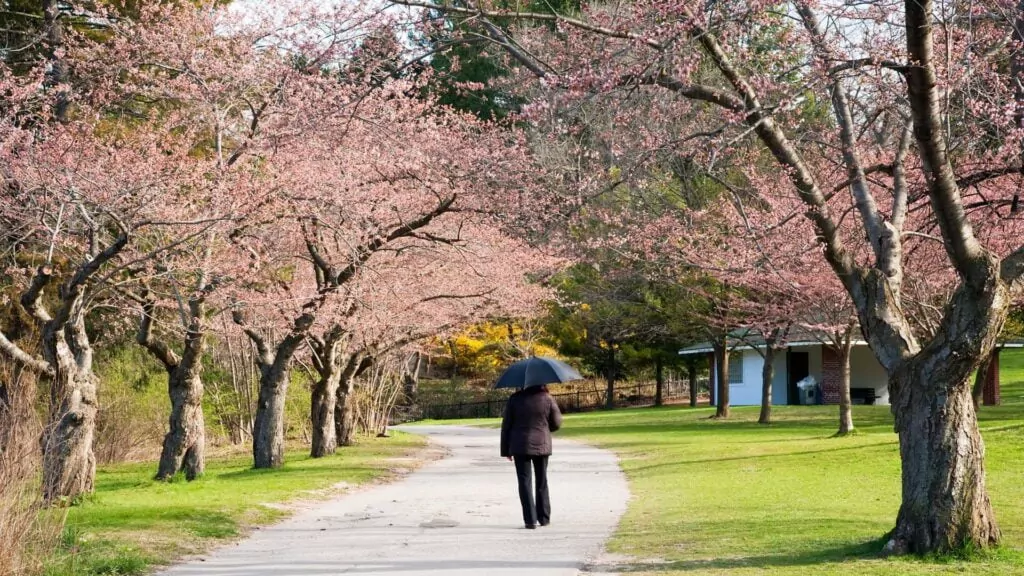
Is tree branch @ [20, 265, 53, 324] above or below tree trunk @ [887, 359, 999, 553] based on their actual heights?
above

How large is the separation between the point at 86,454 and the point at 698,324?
909 inches

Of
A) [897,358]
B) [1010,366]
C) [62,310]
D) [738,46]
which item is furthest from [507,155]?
[1010,366]

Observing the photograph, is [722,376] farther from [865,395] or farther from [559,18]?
[559,18]

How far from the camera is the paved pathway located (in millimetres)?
8805

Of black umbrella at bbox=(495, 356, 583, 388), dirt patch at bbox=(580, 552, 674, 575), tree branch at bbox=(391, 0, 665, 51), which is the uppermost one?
tree branch at bbox=(391, 0, 665, 51)

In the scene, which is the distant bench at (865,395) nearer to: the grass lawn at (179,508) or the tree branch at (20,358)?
the grass lawn at (179,508)

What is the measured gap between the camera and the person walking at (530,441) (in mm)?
11227

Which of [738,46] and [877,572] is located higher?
[738,46]

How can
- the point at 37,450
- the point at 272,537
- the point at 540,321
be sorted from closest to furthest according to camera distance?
1. the point at 37,450
2. the point at 272,537
3. the point at 540,321

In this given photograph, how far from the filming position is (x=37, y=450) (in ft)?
25.8

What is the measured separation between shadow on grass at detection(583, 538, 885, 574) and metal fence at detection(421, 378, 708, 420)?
44.6 meters

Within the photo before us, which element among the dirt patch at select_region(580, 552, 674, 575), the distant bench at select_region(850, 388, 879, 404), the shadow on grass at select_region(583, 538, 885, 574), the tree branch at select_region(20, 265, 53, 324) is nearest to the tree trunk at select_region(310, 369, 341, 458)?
the tree branch at select_region(20, 265, 53, 324)

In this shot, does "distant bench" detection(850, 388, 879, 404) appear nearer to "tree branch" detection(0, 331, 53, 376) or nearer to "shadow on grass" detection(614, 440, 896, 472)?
"shadow on grass" detection(614, 440, 896, 472)

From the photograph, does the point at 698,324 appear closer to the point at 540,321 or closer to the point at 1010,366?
the point at 540,321
